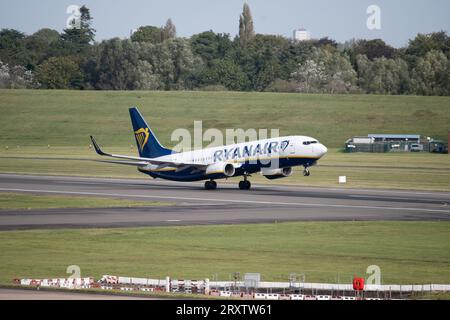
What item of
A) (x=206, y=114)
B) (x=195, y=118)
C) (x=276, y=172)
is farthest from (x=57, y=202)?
(x=206, y=114)

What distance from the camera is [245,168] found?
75438 millimetres

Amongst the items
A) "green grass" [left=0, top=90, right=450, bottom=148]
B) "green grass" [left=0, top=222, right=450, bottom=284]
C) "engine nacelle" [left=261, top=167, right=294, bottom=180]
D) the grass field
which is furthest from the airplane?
"green grass" [left=0, top=90, right=450, bottom=148]

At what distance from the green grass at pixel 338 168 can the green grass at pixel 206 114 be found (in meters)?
18.7

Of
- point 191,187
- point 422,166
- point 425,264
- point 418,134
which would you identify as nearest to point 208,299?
point 425,264

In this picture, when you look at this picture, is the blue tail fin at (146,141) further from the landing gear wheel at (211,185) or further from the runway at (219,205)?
the landing gear wheel at (211,185)

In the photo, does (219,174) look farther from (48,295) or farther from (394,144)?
(394,144)

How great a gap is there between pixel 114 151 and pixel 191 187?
5323 centimetres

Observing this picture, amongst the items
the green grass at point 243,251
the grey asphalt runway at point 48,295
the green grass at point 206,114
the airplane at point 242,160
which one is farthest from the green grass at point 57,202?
the green grass at point 206,114

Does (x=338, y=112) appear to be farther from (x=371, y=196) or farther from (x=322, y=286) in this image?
(x=322, y=286)

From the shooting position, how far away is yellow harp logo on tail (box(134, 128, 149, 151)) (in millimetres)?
80625

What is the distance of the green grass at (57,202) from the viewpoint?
6359 cm

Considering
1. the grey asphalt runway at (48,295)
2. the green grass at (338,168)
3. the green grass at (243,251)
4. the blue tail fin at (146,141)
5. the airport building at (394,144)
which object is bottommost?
the green grass at (338,168)
